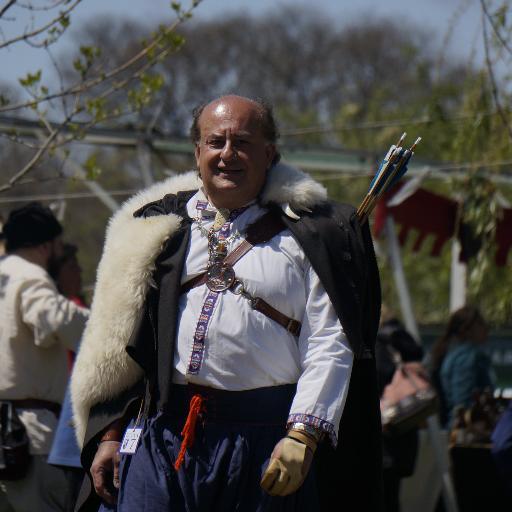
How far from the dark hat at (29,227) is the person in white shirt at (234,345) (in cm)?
193

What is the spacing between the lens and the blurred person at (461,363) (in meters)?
8.31

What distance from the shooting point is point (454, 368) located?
329 inches

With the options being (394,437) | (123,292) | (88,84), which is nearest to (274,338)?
(123,292)

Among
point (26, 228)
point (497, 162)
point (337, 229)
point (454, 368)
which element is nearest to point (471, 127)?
point (497, 162)

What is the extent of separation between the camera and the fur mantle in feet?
12.1

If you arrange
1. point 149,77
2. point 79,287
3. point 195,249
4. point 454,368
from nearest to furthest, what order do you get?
point 195,249 → point 149,77 → point 79,287 → point 454,368

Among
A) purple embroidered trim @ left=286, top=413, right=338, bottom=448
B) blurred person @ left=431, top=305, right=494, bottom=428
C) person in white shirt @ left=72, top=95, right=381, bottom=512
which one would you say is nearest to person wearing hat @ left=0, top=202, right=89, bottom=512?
person in white shirt @ left=72, top=95, right=381, bottom=512

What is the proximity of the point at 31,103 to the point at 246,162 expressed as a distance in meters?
1.73

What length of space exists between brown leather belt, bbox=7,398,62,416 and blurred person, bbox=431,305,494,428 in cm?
354

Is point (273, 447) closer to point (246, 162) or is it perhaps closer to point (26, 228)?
point (246, 162)

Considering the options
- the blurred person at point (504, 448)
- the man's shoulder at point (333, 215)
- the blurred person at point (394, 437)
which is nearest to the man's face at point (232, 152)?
the man's shoulder at point (333, 215)

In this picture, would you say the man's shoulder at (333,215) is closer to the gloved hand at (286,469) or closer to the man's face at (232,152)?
the man's face at (232,152)

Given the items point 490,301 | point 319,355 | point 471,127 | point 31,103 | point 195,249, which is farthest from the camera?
point 490,301

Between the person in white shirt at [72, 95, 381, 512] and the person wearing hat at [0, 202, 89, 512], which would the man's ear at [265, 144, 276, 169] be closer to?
the person in white shirt at [72, 95, 381, 512]
